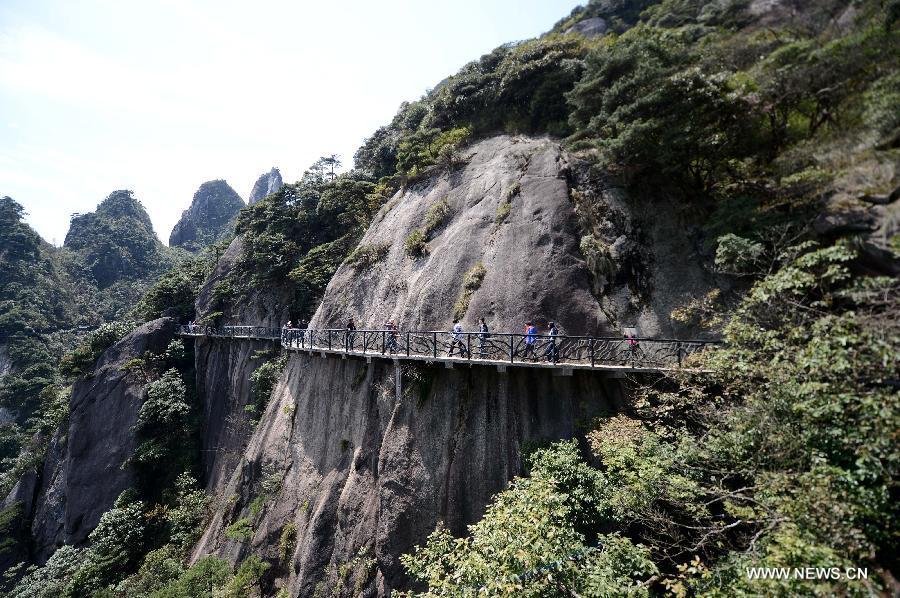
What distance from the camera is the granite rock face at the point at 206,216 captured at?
10250cm

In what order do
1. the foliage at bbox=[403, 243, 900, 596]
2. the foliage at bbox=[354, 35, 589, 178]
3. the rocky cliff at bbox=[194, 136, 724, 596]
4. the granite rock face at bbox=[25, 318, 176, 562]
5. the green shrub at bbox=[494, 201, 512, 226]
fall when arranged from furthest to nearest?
the granite rock face at bbox=[25, 318, 176, 562]
the foliage at bbox=[354, 35, 589, 178]
the green shrub at bbox=[494, 201, 512, 226]
the rocky cliff at bbox=[194, 136, 724, 596]
the foliage at bbox=[403, 243, 900, 596]

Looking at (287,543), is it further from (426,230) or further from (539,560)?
(426,230)

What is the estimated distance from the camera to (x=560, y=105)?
21.9m

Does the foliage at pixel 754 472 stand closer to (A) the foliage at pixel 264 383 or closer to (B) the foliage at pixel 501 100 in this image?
(B) the foliage at pixel 501 100

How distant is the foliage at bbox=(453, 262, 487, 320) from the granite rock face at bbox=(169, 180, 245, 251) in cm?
10562

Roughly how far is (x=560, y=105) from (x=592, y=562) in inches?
877

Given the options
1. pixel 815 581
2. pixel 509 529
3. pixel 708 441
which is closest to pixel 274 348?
pixel 509 529

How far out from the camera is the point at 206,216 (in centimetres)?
10650

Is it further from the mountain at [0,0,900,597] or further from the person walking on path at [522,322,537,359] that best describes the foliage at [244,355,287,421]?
the person walking on path at [522,322,537,359]

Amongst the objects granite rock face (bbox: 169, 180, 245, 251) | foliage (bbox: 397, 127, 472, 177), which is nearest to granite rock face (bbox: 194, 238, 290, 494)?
foliage (bbox: 397, 127, 472, 177)

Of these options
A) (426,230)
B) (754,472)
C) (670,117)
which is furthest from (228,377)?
(670,117)

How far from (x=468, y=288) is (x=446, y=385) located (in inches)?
174

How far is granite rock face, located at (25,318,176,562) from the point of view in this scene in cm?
3027

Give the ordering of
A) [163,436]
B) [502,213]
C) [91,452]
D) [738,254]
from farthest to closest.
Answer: [163,436], [91,452], [502,213], [738,254]
